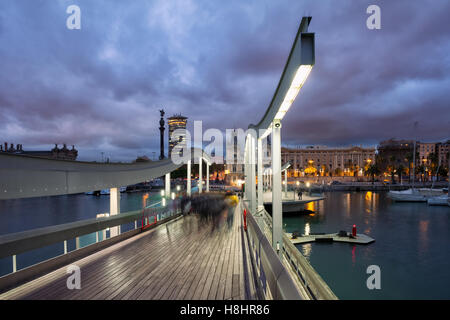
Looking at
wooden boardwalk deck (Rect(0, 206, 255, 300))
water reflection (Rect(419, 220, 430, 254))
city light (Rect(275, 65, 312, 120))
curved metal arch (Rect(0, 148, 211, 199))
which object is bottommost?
water reflection (Rect(419, 220, 430, 254))

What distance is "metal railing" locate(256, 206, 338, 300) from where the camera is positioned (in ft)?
13.6

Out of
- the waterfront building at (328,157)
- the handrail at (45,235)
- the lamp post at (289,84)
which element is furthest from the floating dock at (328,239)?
the waterfront building at (328,157)

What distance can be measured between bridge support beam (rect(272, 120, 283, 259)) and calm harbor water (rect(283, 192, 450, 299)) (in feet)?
26.7

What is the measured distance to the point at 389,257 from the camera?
17656 mm

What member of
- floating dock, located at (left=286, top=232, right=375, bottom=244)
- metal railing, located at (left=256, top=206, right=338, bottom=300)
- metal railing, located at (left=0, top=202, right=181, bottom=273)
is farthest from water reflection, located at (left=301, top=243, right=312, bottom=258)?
metal railing, located at (left=0, top=202, right=181, bottom=273)

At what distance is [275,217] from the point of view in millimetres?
6844

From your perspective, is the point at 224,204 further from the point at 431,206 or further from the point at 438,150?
the point at 438,150

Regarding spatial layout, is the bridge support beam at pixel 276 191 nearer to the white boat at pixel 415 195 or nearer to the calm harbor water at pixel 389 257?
the calm harbor water at pixel 389 257

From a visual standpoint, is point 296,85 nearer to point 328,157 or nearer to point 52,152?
point 52,152

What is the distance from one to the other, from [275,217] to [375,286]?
10.5 m

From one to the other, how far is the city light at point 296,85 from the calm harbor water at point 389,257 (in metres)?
11.1

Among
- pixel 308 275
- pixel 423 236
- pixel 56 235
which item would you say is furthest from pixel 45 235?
pixel 423 236

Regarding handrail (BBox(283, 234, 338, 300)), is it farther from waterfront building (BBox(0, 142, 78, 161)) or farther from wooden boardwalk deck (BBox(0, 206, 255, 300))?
waterfront building (BBox(0, 142, 78, 161))
